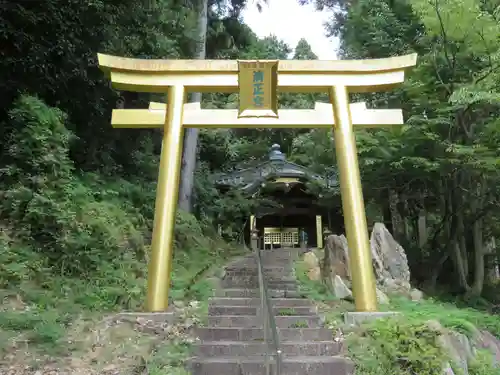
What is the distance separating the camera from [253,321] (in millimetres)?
6938

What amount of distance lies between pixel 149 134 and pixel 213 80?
267 inches

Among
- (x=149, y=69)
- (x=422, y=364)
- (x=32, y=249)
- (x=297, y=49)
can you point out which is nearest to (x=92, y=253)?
(x=32, y=249)

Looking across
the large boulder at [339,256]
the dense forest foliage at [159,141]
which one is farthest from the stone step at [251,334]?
the large boulder at [339,256]

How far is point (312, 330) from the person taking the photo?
21.1ft

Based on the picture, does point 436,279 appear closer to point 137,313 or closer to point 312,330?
point 312,330

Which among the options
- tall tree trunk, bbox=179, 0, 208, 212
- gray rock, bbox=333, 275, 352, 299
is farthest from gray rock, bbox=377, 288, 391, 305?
tall tree trunk, bbox=179, 0, 208, 212

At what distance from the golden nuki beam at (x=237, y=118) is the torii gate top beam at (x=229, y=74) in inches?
14.8

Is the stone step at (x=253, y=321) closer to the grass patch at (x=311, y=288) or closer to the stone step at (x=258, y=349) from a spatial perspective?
the stone step at (x=258, y=349)

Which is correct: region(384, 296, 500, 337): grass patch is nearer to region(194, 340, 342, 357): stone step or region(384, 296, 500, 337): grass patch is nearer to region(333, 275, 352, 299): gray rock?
region(333, 275, 352, 299): gray rock

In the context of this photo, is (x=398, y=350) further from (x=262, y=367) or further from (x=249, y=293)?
(x=249, y=293)

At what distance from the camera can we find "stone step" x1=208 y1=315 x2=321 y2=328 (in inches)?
270

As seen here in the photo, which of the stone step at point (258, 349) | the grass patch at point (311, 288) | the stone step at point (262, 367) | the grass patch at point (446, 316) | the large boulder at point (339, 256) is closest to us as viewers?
the stone step at point (262, 367)

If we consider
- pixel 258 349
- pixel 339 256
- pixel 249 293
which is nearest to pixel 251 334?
pixel 258 349

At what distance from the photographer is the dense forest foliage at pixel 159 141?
7.50m
